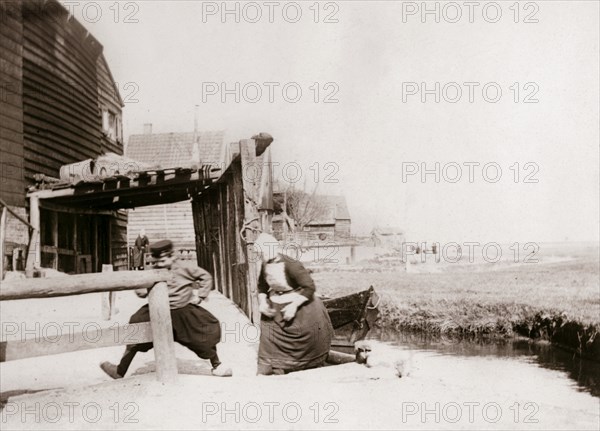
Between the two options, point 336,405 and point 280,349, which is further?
point 280,349

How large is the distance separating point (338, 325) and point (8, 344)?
25.2 ft

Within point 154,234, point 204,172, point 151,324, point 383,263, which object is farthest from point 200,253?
point 383,263

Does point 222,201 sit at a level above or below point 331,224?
below

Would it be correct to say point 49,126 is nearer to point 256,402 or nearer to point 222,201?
point 222,201

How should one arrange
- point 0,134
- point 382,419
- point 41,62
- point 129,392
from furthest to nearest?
point 41,62, point 0,134, point 129,392, point 382,419

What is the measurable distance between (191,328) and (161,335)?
46 cm

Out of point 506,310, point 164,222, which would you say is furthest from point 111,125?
point 506,310

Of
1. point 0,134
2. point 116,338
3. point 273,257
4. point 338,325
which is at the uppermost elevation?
point 0,134

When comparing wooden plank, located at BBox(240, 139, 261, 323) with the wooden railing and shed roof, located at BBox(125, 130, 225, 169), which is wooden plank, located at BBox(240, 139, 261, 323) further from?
shed roof, located at BBox(125, 130, 225, 169)

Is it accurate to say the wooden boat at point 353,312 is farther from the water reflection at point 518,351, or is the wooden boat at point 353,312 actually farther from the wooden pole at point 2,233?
the wooden pole at point 2,233

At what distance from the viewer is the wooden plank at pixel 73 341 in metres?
4.47

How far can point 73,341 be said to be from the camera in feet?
15.3

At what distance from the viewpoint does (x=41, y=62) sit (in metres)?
13.8

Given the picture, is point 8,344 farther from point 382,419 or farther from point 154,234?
point 154,234
